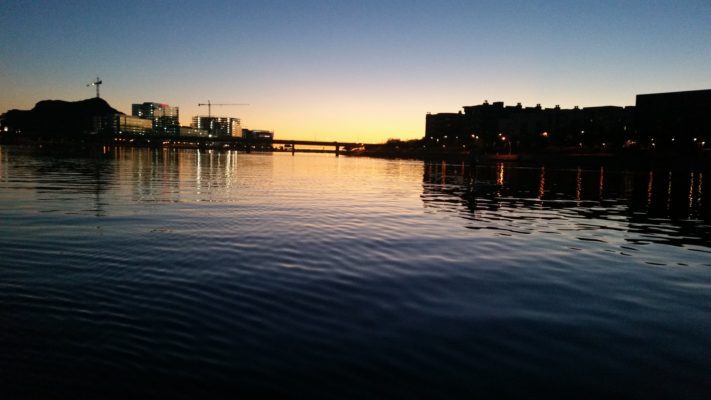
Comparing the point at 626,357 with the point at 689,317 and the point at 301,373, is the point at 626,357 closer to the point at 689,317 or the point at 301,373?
the point at 689,317

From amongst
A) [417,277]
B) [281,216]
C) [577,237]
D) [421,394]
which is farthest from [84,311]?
[577,237]

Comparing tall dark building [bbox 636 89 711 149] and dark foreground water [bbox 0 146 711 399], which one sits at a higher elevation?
tall dark building [bbox 636 89 711 149]

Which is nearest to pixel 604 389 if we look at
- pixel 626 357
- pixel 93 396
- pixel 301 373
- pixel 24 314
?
pixel 626 357

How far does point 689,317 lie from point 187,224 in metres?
19.0

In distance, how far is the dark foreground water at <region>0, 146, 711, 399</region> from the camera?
23.8ft

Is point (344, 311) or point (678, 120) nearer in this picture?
point (344, 311)

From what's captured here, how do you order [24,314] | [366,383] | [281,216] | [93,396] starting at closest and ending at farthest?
[93,396] → [366,383] → [24,314] → [281,216]

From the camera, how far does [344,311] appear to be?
10.3 meters

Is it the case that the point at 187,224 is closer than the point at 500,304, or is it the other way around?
the point at 500,304

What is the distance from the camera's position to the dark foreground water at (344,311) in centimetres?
724

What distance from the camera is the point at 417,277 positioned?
44.3 feet

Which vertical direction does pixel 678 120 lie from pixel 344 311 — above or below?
above

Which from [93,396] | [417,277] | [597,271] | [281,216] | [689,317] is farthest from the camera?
[281,216]

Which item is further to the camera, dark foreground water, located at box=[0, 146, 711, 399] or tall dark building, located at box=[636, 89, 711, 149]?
tall dark building, located at box=[636, 89, 711, 149]
